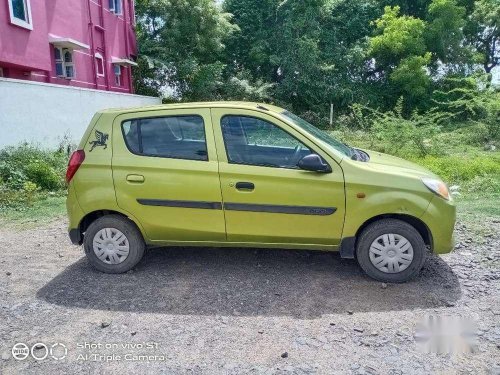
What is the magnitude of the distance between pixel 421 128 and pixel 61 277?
1011 cm

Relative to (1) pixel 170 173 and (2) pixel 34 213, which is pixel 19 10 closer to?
(2) pixel 34 213

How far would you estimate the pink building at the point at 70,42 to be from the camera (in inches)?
438

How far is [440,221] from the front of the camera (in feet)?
12.0

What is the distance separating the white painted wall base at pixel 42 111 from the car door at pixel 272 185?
21.9 ft

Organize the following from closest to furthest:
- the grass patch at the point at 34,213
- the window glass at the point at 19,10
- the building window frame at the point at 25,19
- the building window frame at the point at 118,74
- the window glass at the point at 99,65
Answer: the grass patch at the point at 34,213 → the building window frame at the point at 25,19 → the window glass at the point at 19,10 → the window glass at the point at 99,65 → the building window frame at the point at 118,74

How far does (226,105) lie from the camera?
392 cm

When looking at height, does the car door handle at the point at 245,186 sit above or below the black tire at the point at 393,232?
above

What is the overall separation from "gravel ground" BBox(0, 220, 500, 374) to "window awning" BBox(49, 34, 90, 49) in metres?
10.8

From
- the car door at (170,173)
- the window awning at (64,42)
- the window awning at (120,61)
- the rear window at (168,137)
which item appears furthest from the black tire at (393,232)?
the window awning at (120,61)

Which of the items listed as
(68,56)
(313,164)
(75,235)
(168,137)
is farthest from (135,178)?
(68,56)

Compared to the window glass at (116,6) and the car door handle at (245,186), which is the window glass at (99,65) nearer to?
the window glass at (116,6)

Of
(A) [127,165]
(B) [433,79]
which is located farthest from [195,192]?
(B) [433,79]

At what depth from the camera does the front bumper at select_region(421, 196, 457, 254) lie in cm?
364

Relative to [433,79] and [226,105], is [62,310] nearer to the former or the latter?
[226,105]
